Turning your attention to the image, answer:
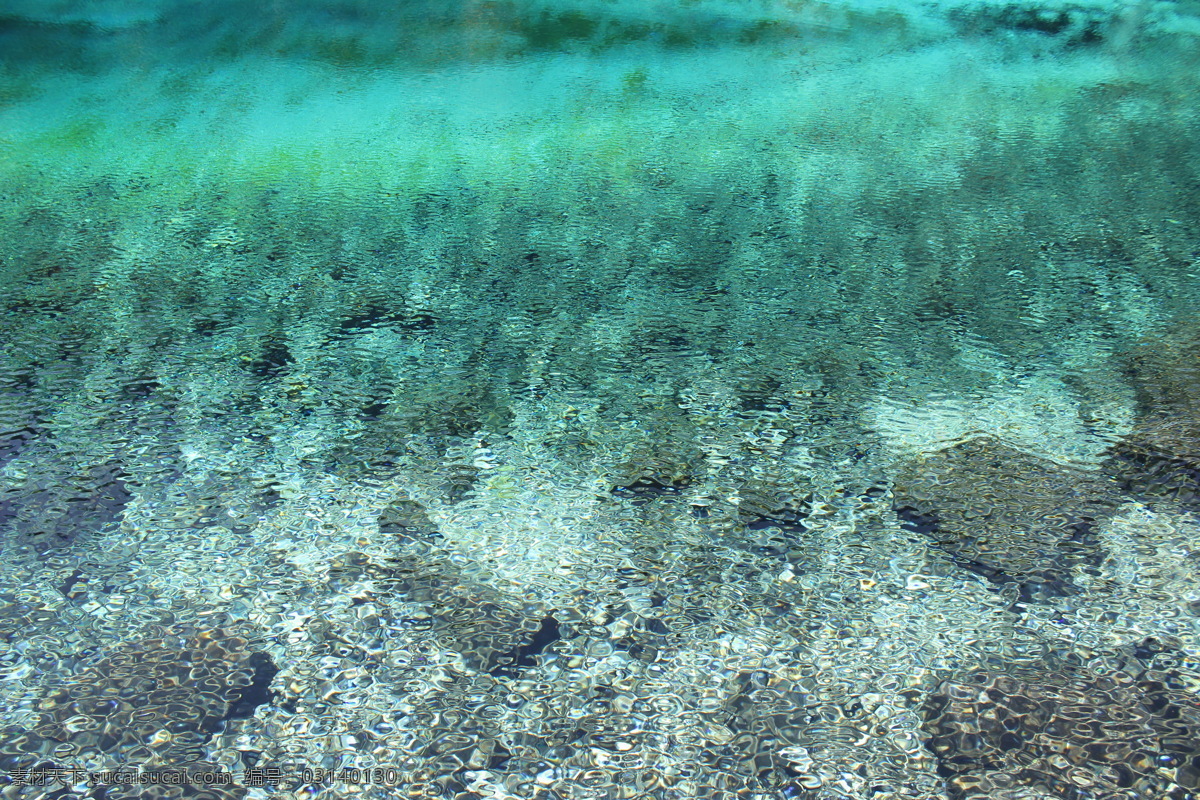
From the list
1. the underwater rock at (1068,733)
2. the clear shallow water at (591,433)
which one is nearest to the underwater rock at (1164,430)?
the clear shallow water at (591,433)

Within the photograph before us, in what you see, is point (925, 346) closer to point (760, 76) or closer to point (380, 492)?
point (380, 492)

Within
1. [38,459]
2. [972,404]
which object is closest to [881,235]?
[972,404]

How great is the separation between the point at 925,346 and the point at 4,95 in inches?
94.6

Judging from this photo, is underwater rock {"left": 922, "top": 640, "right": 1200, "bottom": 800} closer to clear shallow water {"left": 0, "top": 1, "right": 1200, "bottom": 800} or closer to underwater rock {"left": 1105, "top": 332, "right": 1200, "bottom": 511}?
clear shallow water {"left": 0, "top": 1, "right": 1200, "bottom": 800}

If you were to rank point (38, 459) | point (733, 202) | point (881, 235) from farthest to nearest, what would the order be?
point (733, 202)
point (881, 235)
point (38, 459)

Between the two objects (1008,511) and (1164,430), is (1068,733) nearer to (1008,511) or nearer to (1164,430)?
(1008,511)

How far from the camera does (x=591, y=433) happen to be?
130 centimetres

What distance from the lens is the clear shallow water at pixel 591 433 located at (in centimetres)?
86

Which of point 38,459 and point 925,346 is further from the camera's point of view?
point 925,346

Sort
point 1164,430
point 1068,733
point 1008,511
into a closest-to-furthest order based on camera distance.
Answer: point 1068,733, point 1008,511, point 1164,430

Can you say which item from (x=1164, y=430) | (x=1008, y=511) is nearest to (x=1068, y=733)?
(x=1008, y=511)

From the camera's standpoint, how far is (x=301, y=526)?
43.7 inches

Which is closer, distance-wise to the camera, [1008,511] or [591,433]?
[1008,511]

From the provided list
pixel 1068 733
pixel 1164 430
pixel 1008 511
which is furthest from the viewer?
pixel 1164 430
